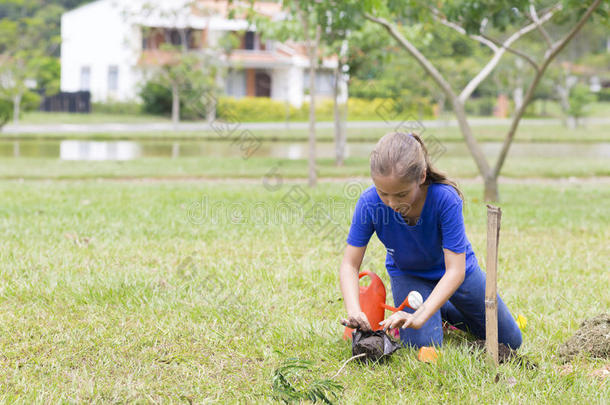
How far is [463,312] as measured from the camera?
10.6 feet

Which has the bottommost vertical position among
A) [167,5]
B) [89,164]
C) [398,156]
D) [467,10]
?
[89,164]

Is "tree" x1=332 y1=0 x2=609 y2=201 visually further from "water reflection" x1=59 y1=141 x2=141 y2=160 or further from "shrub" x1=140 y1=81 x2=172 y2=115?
"shrub" x1=140 y1=81 x2=172 y2=115

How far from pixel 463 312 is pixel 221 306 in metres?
1.31

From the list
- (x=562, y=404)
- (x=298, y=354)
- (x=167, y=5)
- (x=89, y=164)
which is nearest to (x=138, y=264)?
(x=298, y=354)

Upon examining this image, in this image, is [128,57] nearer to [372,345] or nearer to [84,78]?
[84,78]

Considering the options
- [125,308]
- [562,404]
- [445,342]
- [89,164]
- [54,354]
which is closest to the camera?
[562,404]

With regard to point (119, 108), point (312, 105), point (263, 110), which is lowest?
point (119, 108)

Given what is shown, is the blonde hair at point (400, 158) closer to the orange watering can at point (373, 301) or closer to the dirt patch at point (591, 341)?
the orange watering can at point (373, 301)

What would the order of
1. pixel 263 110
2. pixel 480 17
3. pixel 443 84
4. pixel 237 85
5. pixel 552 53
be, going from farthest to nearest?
pixel 237 85 → pixel 263 110 → pixel 443 84 → pixel 552 53 → pixel 480 17

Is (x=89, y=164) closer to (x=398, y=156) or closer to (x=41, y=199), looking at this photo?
(x=41, y=199)

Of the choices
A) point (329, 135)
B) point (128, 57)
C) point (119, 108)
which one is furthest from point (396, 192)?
point (119, 108)

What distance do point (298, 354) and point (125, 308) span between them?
1115 mm

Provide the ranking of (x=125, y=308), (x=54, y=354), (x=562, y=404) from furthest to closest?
(x=125, y=308), (x=54, y=354), (x=562, y=404)

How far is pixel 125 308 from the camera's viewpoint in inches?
144
